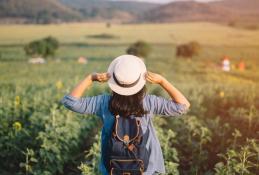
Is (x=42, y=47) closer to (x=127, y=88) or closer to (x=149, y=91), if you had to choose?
(x=149, y=91)

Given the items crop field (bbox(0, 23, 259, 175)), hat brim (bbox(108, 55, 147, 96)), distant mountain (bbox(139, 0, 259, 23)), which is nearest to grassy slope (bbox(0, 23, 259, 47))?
crop field (bbox(0, 23, 259, 175))

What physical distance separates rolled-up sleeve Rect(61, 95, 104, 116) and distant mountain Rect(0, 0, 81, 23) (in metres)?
7.88

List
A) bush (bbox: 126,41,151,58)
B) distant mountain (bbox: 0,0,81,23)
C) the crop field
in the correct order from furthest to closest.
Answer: bush (bbox: 126,41,151,58) < distant mountain (bbox: 0,0,81,23) < the crop field

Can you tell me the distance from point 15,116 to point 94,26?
6.45m

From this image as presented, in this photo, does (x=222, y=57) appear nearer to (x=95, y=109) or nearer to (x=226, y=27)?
(x=226, y=27)

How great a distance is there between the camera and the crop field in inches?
202

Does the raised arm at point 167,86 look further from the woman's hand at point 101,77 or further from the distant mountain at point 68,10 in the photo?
the distant mountain at point 68,10

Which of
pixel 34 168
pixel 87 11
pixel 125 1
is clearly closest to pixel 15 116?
pixel 34 168

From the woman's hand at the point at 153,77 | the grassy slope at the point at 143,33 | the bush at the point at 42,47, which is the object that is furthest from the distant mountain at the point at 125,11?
the woman's hand at the point at 153,77

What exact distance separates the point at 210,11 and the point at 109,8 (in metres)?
2.10

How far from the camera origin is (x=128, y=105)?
10.1 feet

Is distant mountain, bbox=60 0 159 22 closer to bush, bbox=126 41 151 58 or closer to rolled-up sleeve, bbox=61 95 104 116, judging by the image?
bush, bbox=126 41 151 58

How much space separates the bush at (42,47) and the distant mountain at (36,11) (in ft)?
1.45

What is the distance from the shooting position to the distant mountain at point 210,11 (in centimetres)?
1097
